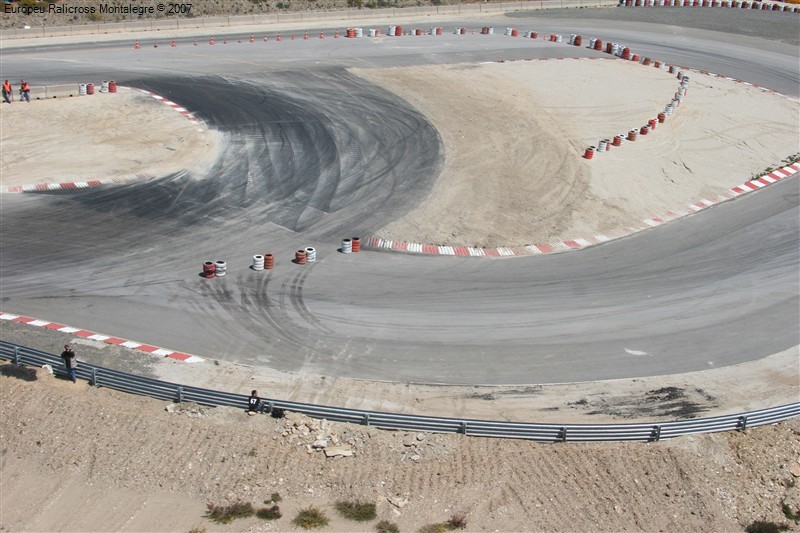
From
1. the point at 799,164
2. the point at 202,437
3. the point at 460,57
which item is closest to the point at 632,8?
the point at 460,57

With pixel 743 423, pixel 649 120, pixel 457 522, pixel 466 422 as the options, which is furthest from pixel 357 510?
pixel 649 120

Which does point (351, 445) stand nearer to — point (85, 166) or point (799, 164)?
point (85, 166)

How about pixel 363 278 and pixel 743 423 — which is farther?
pixel 363 278

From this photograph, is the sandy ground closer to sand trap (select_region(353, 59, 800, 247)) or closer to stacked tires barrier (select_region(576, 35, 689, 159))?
sand trap (select_region(353, 59, 800, 247))

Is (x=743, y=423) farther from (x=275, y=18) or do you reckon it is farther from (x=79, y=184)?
(x=275, y=18)

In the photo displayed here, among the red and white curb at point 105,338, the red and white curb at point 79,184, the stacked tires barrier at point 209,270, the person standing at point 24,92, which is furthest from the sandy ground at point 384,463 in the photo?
the person standing at point 24,92

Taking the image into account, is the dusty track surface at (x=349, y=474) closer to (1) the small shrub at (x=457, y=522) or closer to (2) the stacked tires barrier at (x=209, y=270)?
(1) the small shrub at (x=457, y=522)

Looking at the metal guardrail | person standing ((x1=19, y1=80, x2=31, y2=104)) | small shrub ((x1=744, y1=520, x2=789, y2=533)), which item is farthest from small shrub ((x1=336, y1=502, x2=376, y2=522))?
person standing ((x1=19, y1=80, x2=31, y2=104))
